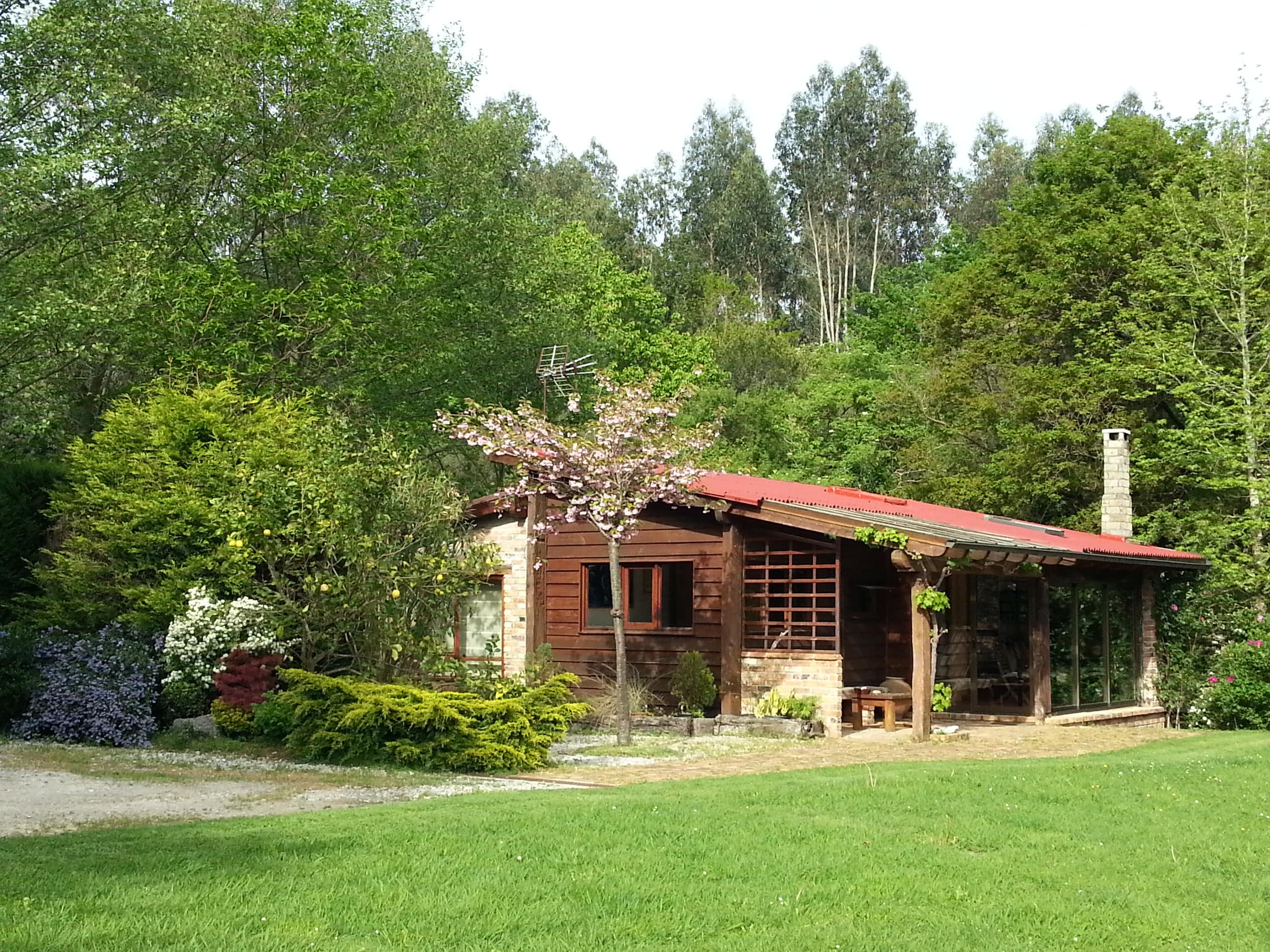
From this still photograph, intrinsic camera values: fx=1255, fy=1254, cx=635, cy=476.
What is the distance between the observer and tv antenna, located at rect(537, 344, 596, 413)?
19844 mm

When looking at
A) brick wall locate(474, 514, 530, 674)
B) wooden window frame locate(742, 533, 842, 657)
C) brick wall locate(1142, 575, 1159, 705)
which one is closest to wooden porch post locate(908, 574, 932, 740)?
wooden window frame locate(742, 533, 842, 657)

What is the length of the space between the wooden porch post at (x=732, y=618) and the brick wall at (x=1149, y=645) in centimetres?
756

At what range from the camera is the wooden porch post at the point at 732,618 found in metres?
16.2

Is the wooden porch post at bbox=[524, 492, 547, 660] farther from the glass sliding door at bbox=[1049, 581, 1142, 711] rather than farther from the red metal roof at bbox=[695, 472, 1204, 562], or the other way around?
the glass sliding door at bbox=[1049, 581, 1142, 711]

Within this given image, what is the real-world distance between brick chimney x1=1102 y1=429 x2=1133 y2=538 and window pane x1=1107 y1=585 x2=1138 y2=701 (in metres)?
1.88

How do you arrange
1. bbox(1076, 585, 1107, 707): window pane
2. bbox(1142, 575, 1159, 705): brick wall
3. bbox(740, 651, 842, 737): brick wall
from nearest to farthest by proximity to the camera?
bbox(740, 651, 842, 737): brick wall → bbox(1076, 585, 1107, 707): window pane → bbox(1142, 575, 1159, 705): brick wall

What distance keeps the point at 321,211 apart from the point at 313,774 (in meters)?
14.5

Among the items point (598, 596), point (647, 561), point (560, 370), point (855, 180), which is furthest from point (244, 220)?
point (855, 180)

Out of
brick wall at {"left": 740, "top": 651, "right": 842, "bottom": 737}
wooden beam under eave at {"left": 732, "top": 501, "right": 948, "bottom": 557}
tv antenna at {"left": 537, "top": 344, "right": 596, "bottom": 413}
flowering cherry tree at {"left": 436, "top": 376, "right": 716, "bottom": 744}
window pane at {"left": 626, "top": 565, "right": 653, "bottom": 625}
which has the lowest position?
brick wall at {"left": 740, "top": 651, "right": 842, "bottom": 737}

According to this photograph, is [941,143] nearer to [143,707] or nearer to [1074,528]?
[1074,528]

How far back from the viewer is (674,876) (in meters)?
6.53

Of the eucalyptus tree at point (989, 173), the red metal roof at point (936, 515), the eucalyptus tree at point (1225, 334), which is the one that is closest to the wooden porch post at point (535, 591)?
the red metal roof at point (936, 515)

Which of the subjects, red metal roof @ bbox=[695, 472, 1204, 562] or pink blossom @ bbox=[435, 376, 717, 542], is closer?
pink blossom @ bbox=[435, 376, 717, 542]

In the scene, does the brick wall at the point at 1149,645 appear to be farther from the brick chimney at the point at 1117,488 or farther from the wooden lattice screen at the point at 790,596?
the wooden lattice screen at the point at 790,596
